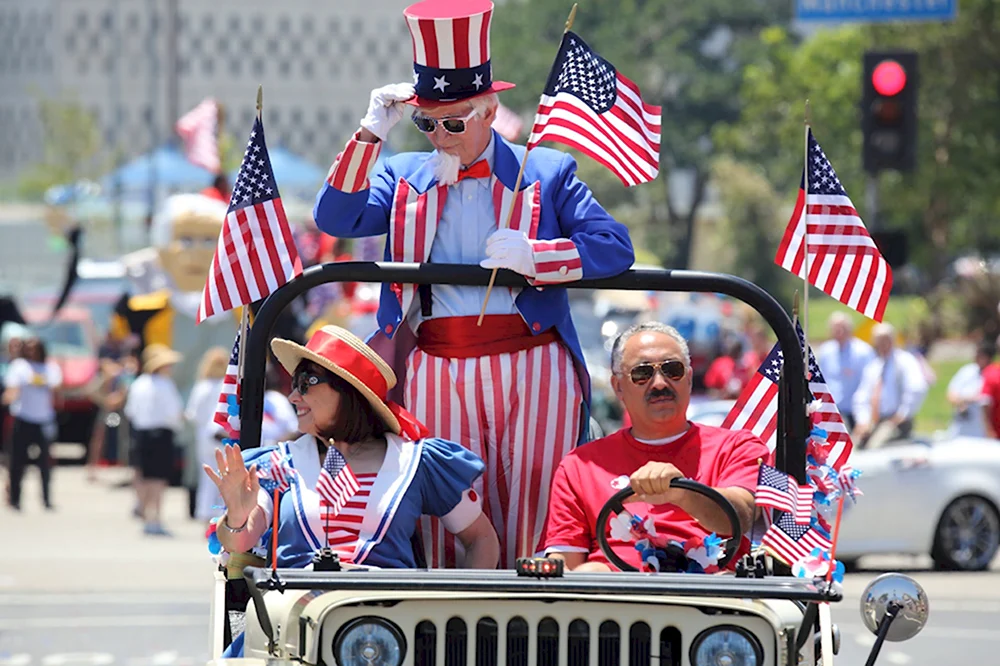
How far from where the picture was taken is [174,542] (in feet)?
52.9

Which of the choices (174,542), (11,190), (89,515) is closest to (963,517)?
(174,542)

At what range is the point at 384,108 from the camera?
18.2 ft

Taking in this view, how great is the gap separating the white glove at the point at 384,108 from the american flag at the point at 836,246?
1.17 m

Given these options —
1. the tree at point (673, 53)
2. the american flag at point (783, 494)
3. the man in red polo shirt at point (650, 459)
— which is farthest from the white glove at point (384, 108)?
the tree at point (673, 53)

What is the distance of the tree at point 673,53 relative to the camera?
266 feet

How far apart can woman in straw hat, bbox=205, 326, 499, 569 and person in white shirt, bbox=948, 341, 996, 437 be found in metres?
12.1

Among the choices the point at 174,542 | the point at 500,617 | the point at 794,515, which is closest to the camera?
the point at 500,617

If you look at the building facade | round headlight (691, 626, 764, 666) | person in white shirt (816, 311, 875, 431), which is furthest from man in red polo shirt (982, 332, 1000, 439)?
the building facade

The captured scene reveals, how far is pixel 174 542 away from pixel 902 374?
662 centimetres

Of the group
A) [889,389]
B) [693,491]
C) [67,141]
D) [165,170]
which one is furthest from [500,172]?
[67,141]

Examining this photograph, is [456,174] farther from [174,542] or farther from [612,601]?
[174,542]

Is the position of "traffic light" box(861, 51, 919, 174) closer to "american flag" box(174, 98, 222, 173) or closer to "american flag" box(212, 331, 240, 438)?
"american flag" box(174, 98, 222, 173)

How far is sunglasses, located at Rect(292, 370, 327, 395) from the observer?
5312 millimetres

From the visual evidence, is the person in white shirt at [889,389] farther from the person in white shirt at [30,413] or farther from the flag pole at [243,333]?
the flag pole at [243,333]
